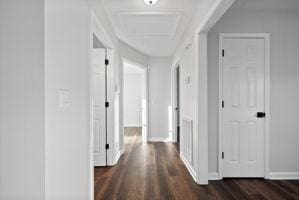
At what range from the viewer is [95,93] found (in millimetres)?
3961

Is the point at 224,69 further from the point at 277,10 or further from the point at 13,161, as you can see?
the point at 13,161

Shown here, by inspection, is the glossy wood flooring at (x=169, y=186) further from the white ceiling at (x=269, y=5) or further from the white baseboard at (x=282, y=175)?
the white ceiling at (x=269, y=5)

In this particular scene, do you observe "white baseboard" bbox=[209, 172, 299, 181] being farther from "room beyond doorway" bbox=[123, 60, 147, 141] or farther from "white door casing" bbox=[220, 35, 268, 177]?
"room beyond doorway" bbox=[123, 60, 147, 141]

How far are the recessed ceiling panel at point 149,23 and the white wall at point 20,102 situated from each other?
2298mm

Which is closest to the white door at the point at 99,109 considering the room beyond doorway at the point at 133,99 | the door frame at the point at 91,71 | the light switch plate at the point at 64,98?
the door frame at the point at 91,71

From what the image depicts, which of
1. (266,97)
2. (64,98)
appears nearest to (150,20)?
(266,97)

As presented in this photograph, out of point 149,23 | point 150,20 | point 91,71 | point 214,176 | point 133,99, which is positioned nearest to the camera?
point 91,71

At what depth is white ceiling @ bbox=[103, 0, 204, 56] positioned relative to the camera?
300 cm

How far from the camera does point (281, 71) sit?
10.8 ft

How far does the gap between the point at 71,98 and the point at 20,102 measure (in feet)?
2.01

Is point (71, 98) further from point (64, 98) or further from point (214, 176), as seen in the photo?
point (214, 176)

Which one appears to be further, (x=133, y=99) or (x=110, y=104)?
(x=133, y=99)

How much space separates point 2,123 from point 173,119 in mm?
5287

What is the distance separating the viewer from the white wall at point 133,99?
33.3 feet
